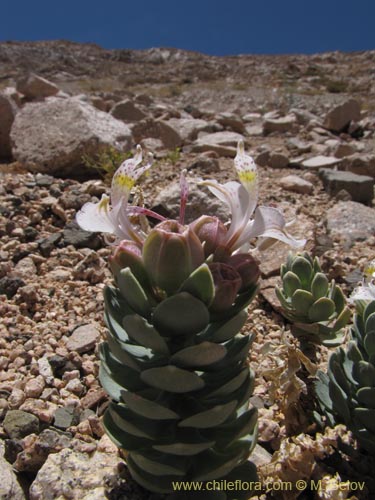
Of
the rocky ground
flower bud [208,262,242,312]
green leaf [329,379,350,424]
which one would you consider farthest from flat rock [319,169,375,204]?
flower bud [208,262,242,312]

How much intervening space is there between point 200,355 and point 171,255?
32cm

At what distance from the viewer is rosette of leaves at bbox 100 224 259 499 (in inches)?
57.6

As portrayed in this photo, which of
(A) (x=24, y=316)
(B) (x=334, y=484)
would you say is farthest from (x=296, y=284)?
(A) (x=24, y=316)

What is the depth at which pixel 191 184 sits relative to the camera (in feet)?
15.2

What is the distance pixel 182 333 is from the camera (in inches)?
60.2

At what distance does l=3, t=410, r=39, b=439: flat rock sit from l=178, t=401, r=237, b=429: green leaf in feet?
3.38

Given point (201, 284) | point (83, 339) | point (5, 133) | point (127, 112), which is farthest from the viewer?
point (127, 112)

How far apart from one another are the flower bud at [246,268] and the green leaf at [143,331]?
34 cm

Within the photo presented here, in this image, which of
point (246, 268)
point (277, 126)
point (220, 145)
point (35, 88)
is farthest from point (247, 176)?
point (35, 88)

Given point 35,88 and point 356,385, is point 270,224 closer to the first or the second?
point 356,385

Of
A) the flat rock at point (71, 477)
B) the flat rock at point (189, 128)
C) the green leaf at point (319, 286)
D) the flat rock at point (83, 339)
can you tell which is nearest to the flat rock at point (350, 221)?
the green leaf at point (319, 286)

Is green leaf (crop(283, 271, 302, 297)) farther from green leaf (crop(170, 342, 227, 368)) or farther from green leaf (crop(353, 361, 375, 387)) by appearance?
green leaf (crop(170, 342, 227, 368))

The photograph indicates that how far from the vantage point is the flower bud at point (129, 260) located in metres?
1.54

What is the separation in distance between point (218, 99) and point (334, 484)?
20450 mm
